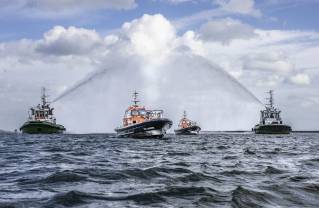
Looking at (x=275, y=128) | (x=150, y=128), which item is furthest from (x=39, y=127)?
(x=275, y=128)

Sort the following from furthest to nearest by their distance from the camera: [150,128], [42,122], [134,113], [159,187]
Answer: [42,122], [134,113], [150,128], [159,187]

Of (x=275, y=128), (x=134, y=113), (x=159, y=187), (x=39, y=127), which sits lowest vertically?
(x=159, y=187)

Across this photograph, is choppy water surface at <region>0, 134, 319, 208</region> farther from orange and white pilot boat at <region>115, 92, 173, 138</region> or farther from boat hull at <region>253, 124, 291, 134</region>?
boat hull at <region>253, 124, 291, 134</region>

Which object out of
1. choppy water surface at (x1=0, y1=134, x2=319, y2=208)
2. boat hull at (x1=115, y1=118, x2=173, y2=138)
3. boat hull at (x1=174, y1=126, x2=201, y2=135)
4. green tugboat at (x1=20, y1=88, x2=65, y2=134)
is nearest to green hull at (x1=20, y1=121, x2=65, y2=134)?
green tugboat at (x1=20, y1=88, x2=65, y2=134)

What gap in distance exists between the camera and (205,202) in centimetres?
1430

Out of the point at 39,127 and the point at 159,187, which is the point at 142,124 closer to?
the point at 159,187

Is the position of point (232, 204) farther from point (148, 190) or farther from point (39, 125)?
point (39, 125)

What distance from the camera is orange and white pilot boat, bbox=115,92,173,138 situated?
243 feet

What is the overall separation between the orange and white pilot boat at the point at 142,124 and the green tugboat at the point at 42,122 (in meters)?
57.8

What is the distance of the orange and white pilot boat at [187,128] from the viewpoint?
492ft

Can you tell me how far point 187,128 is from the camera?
150375 millimetres

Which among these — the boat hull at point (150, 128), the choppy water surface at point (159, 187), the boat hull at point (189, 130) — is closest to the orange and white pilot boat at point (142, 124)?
the boat hull at point (150, 128)

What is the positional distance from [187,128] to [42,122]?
46588 millimetres

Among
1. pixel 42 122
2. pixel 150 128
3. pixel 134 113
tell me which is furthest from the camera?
pixel 42 122
